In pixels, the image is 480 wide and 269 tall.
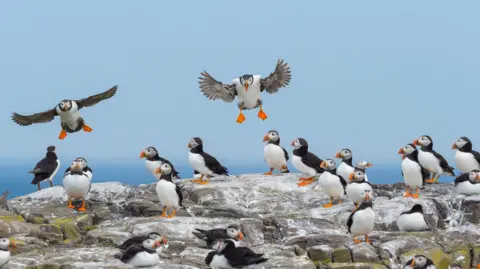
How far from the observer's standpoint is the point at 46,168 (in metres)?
19.3

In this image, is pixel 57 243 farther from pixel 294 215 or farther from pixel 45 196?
pixel 294 215

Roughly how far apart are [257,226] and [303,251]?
1.83 m

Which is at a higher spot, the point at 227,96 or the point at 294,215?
the point at 227,96

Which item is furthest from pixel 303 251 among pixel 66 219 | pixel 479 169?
pixel 479 169

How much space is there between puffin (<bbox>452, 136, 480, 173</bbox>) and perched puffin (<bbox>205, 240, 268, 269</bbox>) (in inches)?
335

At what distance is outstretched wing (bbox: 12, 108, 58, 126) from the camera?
19812mm

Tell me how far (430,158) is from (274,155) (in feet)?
12.5

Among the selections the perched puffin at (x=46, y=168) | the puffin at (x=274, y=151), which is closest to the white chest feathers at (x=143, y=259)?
the puffin at (x=274, y=151)

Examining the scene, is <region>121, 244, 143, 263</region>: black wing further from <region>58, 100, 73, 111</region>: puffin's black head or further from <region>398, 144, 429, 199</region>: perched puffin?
<region>58, 100, 73, 111</region>: puffin's black head

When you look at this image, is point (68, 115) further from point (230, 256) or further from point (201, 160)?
point (230, 256)

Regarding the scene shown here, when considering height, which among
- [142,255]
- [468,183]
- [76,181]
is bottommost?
[142,255]

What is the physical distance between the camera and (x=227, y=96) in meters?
22.1

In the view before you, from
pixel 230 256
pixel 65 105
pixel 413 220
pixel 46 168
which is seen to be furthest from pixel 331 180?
pixel 46 168

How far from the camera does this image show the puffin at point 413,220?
1570cm
